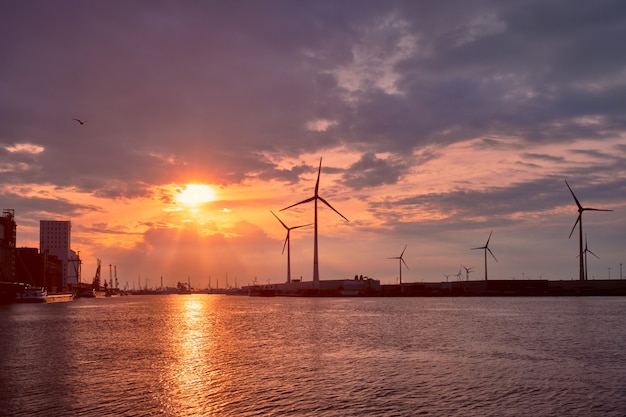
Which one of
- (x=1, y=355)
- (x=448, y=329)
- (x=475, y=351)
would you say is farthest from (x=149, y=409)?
(x=448, y=329)

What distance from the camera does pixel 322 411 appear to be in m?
43.5

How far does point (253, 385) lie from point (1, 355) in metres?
41.3

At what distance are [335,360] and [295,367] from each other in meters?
7.00

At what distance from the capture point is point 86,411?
43.4m

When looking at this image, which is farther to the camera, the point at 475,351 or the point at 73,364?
the point at 475,351

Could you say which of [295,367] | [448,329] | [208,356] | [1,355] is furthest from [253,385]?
[448,329]

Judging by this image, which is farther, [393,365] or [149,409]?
[393,365]

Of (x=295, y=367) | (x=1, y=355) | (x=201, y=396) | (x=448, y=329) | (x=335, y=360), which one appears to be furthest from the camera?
(x=448, y=329)

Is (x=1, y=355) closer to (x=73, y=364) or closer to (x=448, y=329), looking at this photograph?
(x=73, y=364)

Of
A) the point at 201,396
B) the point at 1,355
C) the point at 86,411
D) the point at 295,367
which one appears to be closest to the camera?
the point at 86,411

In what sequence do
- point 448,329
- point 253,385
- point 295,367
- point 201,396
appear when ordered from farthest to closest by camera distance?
point 448,329 → point 295,367 → point 253,385 → point 201,396

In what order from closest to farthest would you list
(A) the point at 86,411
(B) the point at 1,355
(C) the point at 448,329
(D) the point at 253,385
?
(A) the point at 86,411
(D) the point at 253,385
(B) the point at 1,355
(C) the point at 448,329

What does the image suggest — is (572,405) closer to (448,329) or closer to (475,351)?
(475,351)

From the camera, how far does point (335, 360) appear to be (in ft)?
230
